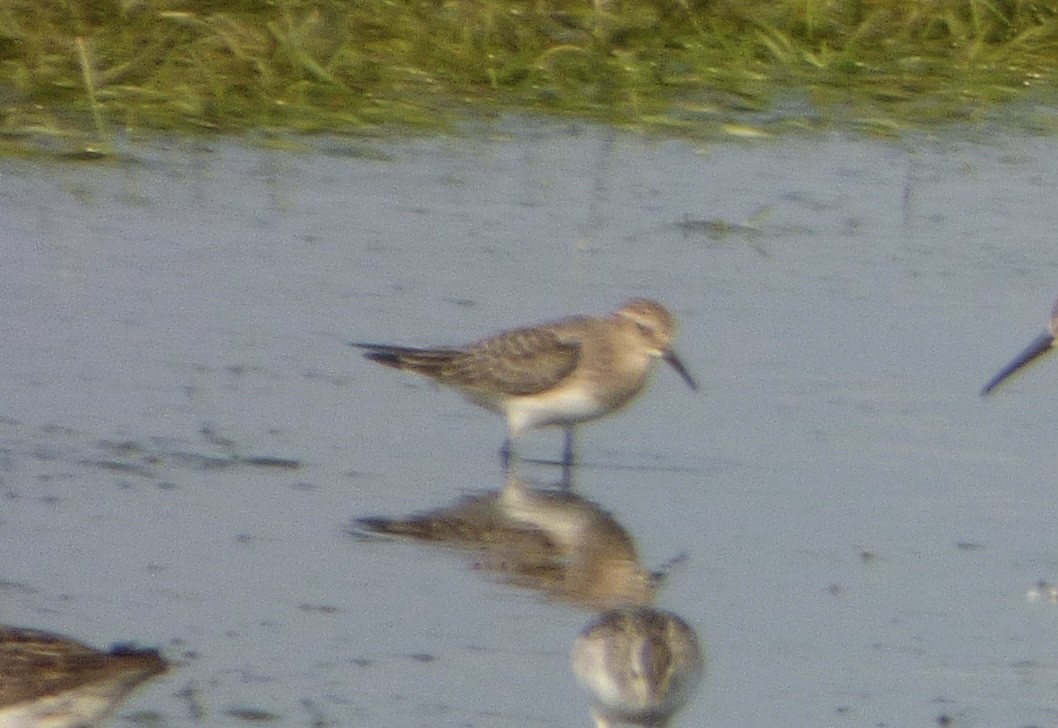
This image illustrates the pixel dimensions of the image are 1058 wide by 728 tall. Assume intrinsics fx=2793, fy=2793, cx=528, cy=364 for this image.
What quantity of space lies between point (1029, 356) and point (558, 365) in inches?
69.3

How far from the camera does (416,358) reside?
381 inches

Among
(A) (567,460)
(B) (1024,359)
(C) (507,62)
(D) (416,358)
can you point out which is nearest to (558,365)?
(A) (567,460)

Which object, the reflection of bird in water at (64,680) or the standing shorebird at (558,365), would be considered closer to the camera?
the reflection of bird in water at (64,680)

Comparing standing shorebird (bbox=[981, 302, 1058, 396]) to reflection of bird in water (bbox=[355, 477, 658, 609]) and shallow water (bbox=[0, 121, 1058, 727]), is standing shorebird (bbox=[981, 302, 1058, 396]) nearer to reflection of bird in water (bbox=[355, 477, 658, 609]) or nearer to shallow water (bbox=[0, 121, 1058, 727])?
shallow water (bbox=[0, 121, 1058, 727])

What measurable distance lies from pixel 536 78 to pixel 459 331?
403 cm

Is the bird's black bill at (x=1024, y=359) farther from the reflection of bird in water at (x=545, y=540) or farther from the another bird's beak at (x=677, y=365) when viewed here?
the reflection of bird in water at (x=545, y=540)

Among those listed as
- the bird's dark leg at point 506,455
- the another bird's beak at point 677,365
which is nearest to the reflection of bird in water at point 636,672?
the bird's dark leg at point 506,455

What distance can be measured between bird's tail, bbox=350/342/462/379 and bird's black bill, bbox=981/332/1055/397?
193cm

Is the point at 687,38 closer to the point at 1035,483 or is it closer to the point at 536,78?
the point at 536,78

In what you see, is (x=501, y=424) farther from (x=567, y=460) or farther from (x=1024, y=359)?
(x=1024, y=359)

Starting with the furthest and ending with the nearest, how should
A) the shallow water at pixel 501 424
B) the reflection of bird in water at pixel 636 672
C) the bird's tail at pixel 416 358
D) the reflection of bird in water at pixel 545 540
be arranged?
1. the bird's tail at pixel 416 358
2. the reflection of bird in water at pixel 545 540
3. the shallow water at pixel 501 424
4. the reflection of bird in water at pixel 636 672

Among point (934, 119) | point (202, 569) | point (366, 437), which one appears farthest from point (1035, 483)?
point (934, 119)

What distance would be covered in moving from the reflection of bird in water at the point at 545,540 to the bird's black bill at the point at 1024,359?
1.90m

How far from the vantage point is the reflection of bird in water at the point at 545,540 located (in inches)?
316
